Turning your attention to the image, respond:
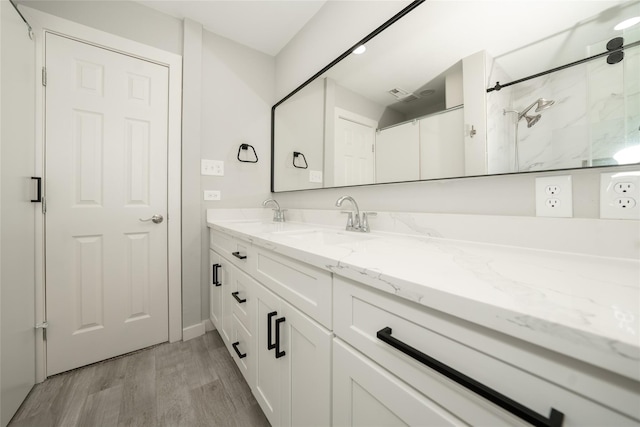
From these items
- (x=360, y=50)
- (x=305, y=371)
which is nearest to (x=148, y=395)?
(x=305, y=371)

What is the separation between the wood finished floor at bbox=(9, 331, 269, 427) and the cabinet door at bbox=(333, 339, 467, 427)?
72cm

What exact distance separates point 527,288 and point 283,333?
713 millimetres

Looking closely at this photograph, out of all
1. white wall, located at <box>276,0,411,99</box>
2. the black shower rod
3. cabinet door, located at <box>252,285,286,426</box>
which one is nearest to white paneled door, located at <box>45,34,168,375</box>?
white wall, located at <box>276,0,411,99</box>

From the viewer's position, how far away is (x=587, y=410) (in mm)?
275

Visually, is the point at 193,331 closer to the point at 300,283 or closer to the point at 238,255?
the point at 238,255

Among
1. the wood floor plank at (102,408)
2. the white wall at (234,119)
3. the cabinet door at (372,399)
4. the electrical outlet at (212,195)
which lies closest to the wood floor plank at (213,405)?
the wood floor plank at (102,408)

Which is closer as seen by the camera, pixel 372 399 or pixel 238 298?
pixel 372 399

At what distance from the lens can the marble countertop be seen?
0.85 ft

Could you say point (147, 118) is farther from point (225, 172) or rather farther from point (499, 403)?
point (499, 403)

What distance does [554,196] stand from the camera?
2.29 feet

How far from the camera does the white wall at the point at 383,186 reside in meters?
0.75

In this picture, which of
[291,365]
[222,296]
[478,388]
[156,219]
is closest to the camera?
[478,388]

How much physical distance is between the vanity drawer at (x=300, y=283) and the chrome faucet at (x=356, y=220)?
1.53 feet

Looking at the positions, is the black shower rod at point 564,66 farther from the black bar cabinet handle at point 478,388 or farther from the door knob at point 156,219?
the door knob at point 156,219
